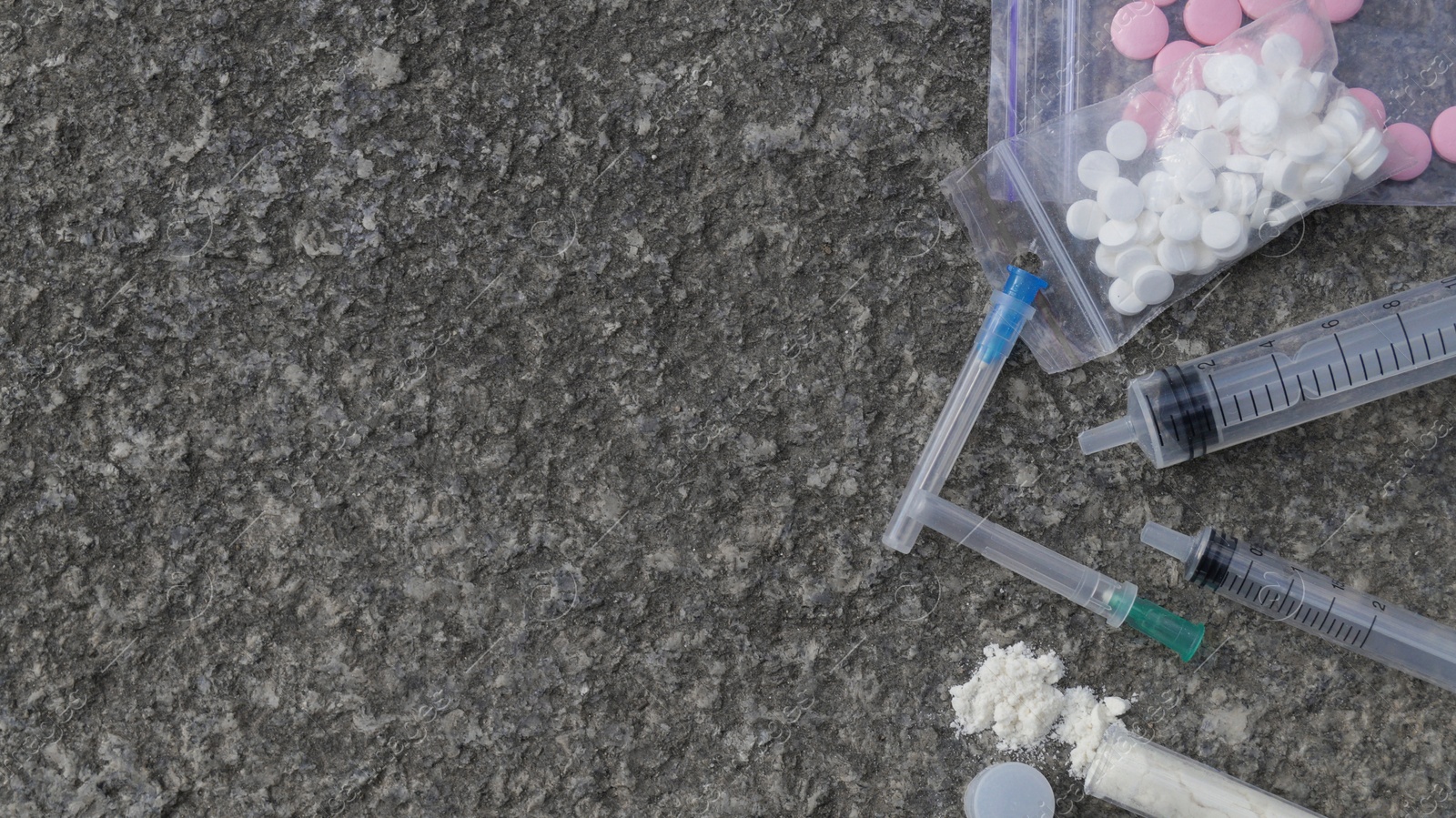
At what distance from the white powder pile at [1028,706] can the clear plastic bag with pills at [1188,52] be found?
0.62m

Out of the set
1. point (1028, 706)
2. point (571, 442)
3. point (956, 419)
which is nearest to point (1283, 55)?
point (956, 419)

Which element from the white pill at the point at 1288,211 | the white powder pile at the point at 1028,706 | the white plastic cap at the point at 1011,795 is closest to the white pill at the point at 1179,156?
the white pill at the point at 1288,211

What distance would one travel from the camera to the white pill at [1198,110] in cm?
111

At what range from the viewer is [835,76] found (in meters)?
1.21

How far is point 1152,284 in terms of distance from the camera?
1.13 meters

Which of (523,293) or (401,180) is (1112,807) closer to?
(523,293)

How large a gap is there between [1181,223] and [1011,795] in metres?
0.66

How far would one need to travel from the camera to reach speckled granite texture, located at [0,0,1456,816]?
1.14m

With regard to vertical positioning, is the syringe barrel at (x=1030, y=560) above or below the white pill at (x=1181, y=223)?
below

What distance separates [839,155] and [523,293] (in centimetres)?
41

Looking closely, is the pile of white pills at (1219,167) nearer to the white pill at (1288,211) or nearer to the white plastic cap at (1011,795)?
the white pill at (1288,211)

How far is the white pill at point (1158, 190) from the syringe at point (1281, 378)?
0.61 ft

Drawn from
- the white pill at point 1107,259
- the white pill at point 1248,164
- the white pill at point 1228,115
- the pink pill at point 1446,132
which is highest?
the white pill at point 1228,115

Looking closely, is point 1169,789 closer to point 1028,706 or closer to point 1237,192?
point 1028,706
